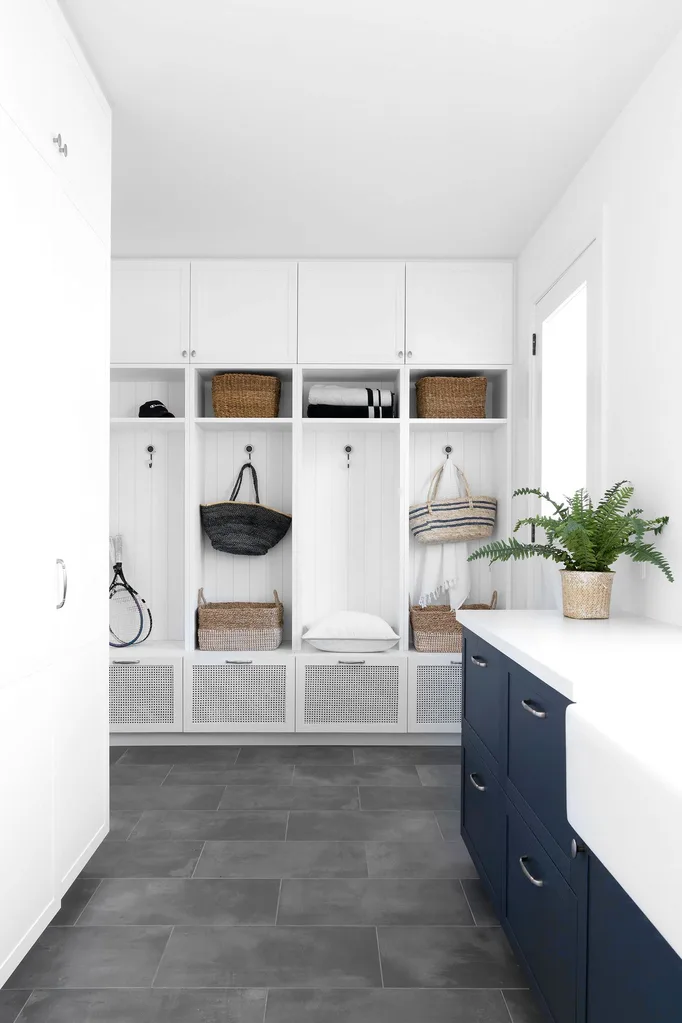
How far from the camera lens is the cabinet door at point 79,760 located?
2.08m

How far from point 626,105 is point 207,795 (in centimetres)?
305

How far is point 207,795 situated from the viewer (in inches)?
122

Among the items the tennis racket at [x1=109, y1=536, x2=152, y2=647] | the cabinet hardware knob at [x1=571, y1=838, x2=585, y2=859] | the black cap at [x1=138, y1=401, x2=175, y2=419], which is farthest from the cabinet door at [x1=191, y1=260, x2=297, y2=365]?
the cabinet hardware knob at [x1=571, y1=838, x2=585, y2=859]

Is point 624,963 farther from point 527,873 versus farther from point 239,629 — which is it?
point 239,629

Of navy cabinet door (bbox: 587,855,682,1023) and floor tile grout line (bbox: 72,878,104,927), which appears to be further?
floor tile grout line (bbox: 72,878,104,927)

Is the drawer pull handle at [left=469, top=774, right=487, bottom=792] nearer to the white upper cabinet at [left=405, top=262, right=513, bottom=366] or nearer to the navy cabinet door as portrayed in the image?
the navy cabinet door

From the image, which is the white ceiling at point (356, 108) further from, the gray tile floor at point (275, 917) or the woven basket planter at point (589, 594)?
the gray tile floor at point (275, 917)

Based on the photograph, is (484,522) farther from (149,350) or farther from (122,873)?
(122,873)

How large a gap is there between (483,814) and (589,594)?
74 centimetres

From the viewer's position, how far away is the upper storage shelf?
12.5 feet

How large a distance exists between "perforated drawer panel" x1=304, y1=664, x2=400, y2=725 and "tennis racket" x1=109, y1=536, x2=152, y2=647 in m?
1.01

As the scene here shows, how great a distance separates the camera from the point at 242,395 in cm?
387

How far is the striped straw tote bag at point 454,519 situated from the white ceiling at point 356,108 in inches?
52.9

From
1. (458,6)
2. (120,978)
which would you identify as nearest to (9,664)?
(120,978)
